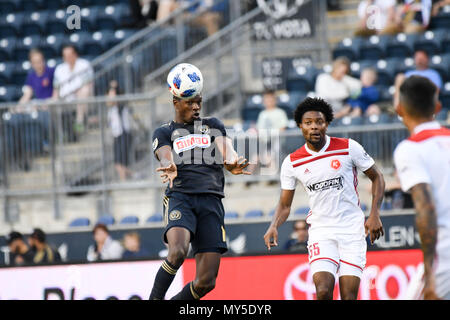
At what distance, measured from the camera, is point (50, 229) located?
14633 millimetres

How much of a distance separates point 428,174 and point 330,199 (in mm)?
2646

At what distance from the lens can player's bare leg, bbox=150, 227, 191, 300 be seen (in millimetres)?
7941

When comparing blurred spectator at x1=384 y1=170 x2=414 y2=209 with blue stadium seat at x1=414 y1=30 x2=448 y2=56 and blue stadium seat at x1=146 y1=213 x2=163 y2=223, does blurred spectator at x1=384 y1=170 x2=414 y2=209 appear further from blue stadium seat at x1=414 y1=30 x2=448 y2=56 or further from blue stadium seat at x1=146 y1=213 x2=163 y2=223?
blue stadium seat at x1=414 y1=30 x2=448 y2=56

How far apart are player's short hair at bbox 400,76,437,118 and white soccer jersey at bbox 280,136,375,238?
2563 mm

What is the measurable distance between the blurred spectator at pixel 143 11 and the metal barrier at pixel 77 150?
13.8 ft

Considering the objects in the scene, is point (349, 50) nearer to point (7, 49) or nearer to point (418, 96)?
point (7, 49)

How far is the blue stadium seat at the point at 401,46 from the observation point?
1688 cm

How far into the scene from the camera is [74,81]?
53.5ft

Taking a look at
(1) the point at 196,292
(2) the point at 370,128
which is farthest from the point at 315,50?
(1) the point at 196,292

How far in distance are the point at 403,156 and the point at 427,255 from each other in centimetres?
65

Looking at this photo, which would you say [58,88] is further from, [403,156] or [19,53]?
[403,156]

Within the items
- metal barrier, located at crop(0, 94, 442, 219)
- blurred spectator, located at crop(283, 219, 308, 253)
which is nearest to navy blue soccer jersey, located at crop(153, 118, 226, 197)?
blurred spectator, located at crop(283, 219, 308, 253)

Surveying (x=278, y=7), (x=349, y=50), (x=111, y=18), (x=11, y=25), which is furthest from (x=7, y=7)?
(x=349, y=50)
